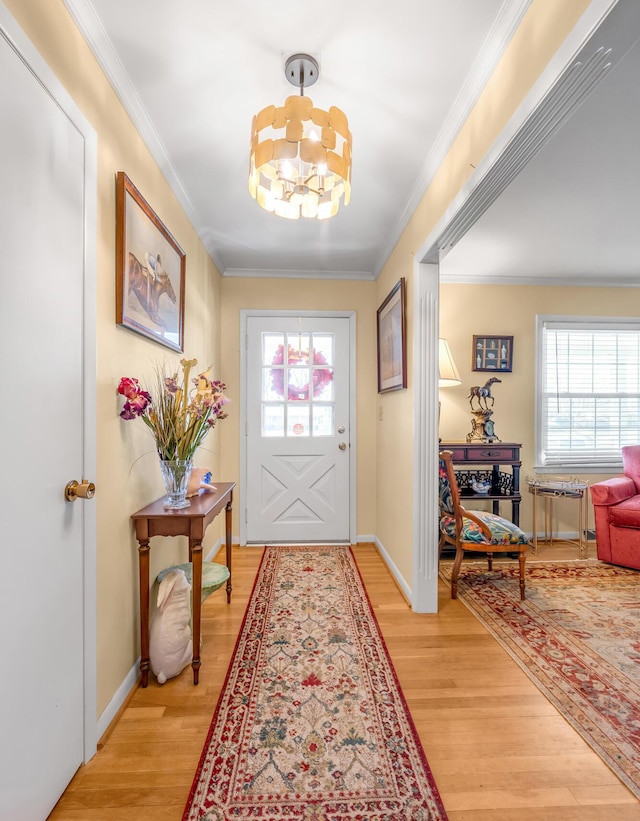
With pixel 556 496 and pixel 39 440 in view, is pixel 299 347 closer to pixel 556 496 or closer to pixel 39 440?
pixel 556 496

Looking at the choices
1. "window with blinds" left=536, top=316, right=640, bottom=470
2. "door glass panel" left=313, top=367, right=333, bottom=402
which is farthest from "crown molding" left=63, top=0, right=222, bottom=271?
"window with blinds" left=536, top=316, right=640, bottom=470

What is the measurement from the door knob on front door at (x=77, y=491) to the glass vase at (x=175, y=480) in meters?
0.57

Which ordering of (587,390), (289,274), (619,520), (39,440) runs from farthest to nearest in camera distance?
(587,390), (289,274), (619,520), (39,440)

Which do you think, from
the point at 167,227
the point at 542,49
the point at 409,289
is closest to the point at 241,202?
the point at 167,227

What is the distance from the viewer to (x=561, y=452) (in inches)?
159

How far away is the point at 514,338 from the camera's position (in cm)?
396

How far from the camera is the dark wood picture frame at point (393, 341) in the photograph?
2.78m

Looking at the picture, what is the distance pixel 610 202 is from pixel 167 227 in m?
2.74

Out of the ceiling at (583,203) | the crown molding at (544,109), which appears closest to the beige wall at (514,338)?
the ceiling at (583,203)

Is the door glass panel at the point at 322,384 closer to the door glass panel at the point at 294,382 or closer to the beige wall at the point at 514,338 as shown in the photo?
the door glass panel at the point at 294,382

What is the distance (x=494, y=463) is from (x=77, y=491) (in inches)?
123

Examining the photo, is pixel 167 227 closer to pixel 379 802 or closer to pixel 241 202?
pixel 241 202

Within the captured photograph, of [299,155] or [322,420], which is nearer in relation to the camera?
[299,155]

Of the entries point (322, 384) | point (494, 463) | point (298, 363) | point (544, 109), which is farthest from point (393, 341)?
point (544, 109)
